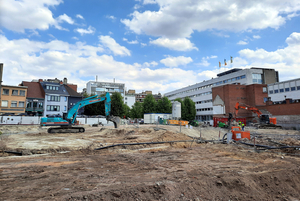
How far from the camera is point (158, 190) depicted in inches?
213

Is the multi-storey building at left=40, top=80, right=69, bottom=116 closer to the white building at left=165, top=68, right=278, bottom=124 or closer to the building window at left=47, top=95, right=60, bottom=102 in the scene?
the building window at left=47, top=95, right=60, bottom=102

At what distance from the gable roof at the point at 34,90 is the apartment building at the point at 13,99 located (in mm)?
2370

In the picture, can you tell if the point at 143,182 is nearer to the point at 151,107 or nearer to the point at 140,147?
the point at 140,147

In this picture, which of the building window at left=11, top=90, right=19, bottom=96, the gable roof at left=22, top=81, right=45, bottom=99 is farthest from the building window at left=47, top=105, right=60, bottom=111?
the building window at left=11, top=90, right=19, bottom=96

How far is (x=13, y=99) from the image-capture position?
4431cm

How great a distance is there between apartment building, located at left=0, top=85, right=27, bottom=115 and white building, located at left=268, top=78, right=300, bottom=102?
6503cm

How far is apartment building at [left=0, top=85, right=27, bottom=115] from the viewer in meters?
43.2

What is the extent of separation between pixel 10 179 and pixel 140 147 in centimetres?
843

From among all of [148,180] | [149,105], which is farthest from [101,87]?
[148,180]

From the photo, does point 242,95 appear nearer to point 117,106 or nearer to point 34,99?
point 117,106

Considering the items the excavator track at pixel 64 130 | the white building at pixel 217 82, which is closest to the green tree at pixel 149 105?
the white building at pixel 217 82

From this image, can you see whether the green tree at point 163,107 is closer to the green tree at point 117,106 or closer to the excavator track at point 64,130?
the green tree at point 117,106

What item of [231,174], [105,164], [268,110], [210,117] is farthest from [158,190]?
[210,117]

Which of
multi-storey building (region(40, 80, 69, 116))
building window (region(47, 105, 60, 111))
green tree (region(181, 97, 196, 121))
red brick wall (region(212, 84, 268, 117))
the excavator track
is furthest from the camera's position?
green tree (region(181, 97, 196, 121))
